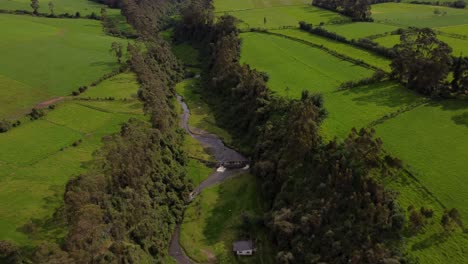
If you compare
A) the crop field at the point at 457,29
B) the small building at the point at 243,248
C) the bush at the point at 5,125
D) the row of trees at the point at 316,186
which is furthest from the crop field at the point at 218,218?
the crop field at the point at 457,29

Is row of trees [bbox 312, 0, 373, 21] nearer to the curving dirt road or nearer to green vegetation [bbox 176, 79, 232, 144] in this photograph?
green vegetation [bbox 176, 79, 232, 144]

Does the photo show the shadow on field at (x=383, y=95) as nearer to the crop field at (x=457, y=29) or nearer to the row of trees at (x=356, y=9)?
the crop field at (x=457, y=29)

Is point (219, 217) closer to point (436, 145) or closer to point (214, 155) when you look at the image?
point (214, 155)

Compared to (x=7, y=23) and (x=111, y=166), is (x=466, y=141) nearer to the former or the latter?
(x=111, y=166)

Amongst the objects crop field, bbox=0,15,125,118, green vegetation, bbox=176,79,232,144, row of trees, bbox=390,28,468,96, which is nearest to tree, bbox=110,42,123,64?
crop field, bbox=0,15,125,118

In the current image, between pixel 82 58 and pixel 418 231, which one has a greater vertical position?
pixel 82 58

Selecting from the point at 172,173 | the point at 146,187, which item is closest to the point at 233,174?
the point at 172,173
